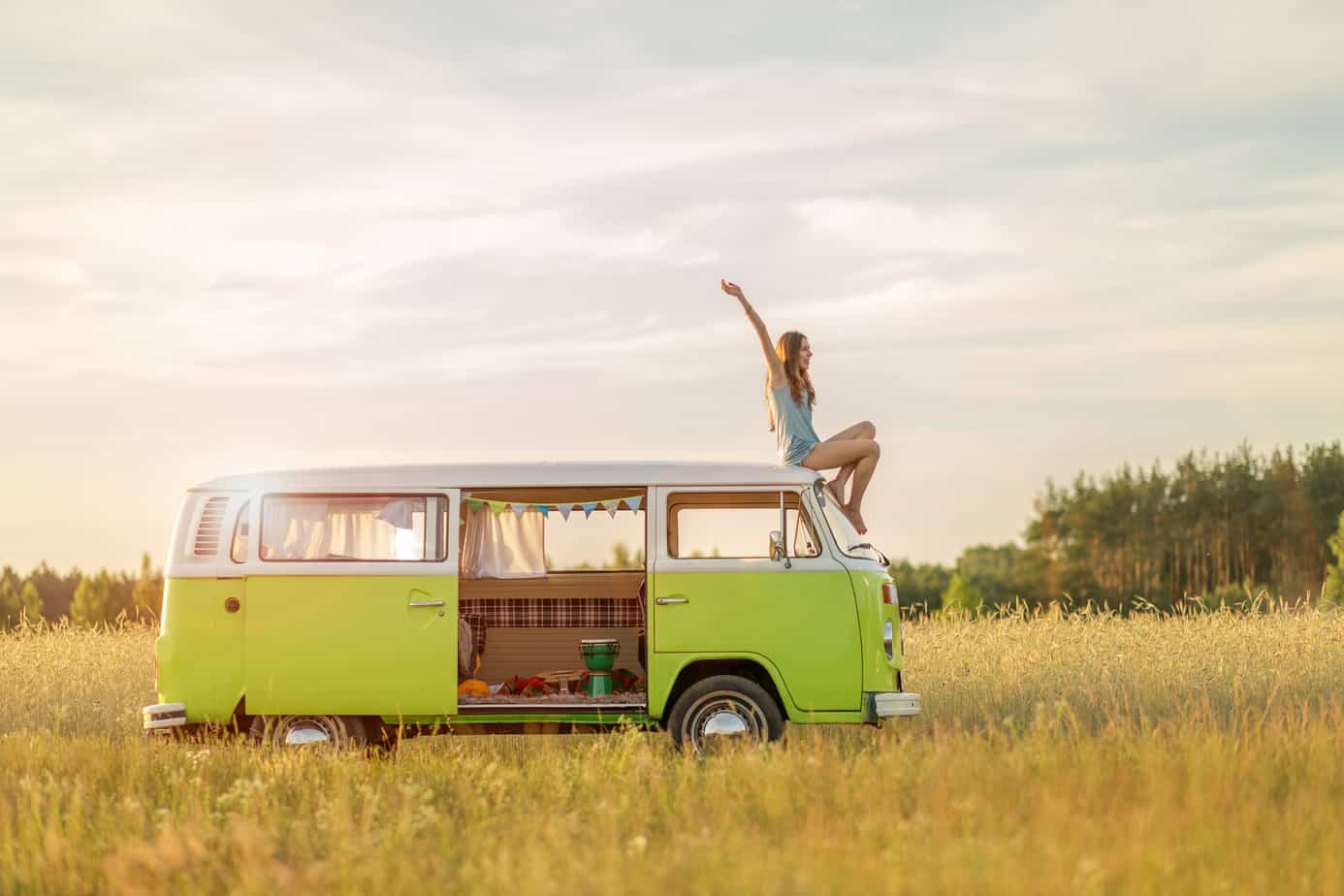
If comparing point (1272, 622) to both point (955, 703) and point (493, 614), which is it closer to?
point (955, 703)

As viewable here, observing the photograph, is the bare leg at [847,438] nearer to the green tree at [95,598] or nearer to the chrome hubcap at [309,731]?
the chrome hubcap at [309,731]

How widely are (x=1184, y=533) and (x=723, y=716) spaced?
7424cm

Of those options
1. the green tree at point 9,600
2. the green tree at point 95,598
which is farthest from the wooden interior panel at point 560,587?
the green tree at point 95,598

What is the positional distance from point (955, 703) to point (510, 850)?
811cm

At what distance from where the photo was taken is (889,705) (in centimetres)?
1083

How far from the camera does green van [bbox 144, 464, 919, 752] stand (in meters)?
11.0

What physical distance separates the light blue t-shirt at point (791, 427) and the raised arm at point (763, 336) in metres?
0.10

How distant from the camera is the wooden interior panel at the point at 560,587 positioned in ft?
41.0

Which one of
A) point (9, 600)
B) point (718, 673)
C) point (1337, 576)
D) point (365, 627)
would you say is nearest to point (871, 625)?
point (718, 673)

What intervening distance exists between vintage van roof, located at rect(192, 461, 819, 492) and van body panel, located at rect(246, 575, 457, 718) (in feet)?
2.42

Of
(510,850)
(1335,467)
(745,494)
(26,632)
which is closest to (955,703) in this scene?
(745,494)

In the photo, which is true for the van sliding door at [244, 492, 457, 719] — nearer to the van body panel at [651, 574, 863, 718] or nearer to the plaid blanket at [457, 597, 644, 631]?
the plaid blanket at [457, 597, 644, 631]

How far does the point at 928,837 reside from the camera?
7488mm

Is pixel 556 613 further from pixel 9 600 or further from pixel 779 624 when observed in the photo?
pixel 9 600
